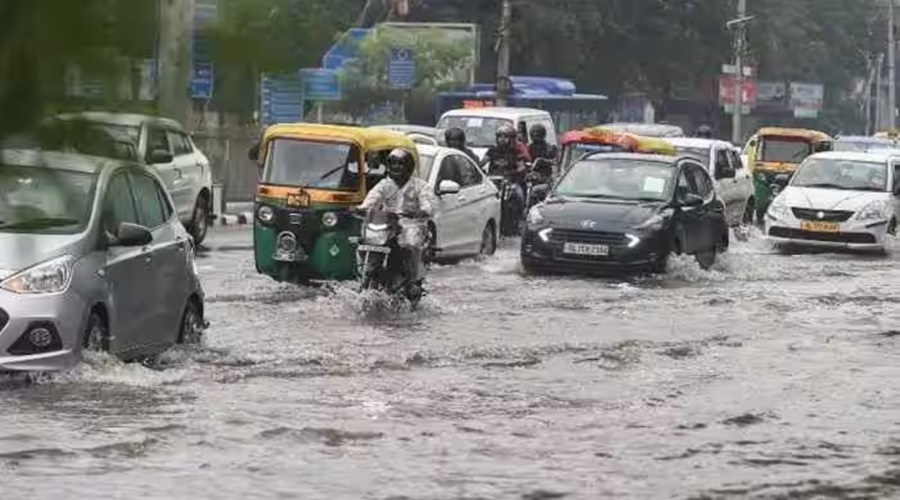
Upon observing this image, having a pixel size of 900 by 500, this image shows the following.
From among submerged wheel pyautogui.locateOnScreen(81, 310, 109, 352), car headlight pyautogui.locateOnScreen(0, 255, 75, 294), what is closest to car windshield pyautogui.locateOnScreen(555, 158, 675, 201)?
submerged wheel pyautogui.locateOnScreen(81, 310, 109, 352)

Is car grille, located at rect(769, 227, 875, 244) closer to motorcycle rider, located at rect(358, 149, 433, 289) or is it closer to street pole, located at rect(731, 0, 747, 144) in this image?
motorcycle rider, located at rect(358, 149, 433, 289)

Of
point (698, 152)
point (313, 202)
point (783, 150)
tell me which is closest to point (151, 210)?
point (313, 202)

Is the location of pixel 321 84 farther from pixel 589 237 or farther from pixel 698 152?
pixel 698 152

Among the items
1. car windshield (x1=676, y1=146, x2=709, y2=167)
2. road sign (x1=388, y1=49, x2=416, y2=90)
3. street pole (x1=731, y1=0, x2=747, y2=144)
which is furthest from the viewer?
street pole (x1=731, y1=0, x2=747, y2=144)

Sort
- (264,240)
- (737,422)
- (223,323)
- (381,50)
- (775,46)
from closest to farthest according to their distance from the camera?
1. (381,50)
2. (737,422)
3. (223,323)
4. (264,240)
5. (775,46)

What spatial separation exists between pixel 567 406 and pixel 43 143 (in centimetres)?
A: 776

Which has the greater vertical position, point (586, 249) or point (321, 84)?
point (321, 84)

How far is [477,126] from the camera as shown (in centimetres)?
2681

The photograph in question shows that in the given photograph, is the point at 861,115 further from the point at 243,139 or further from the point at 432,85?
the point at 243,139

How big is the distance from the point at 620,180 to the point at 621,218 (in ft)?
3.75

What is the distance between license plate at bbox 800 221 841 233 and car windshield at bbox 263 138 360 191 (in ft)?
31.6

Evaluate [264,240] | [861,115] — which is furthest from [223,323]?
[861,115]

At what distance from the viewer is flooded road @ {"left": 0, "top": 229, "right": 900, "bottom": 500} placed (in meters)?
7.29

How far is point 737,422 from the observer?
9164 mm
